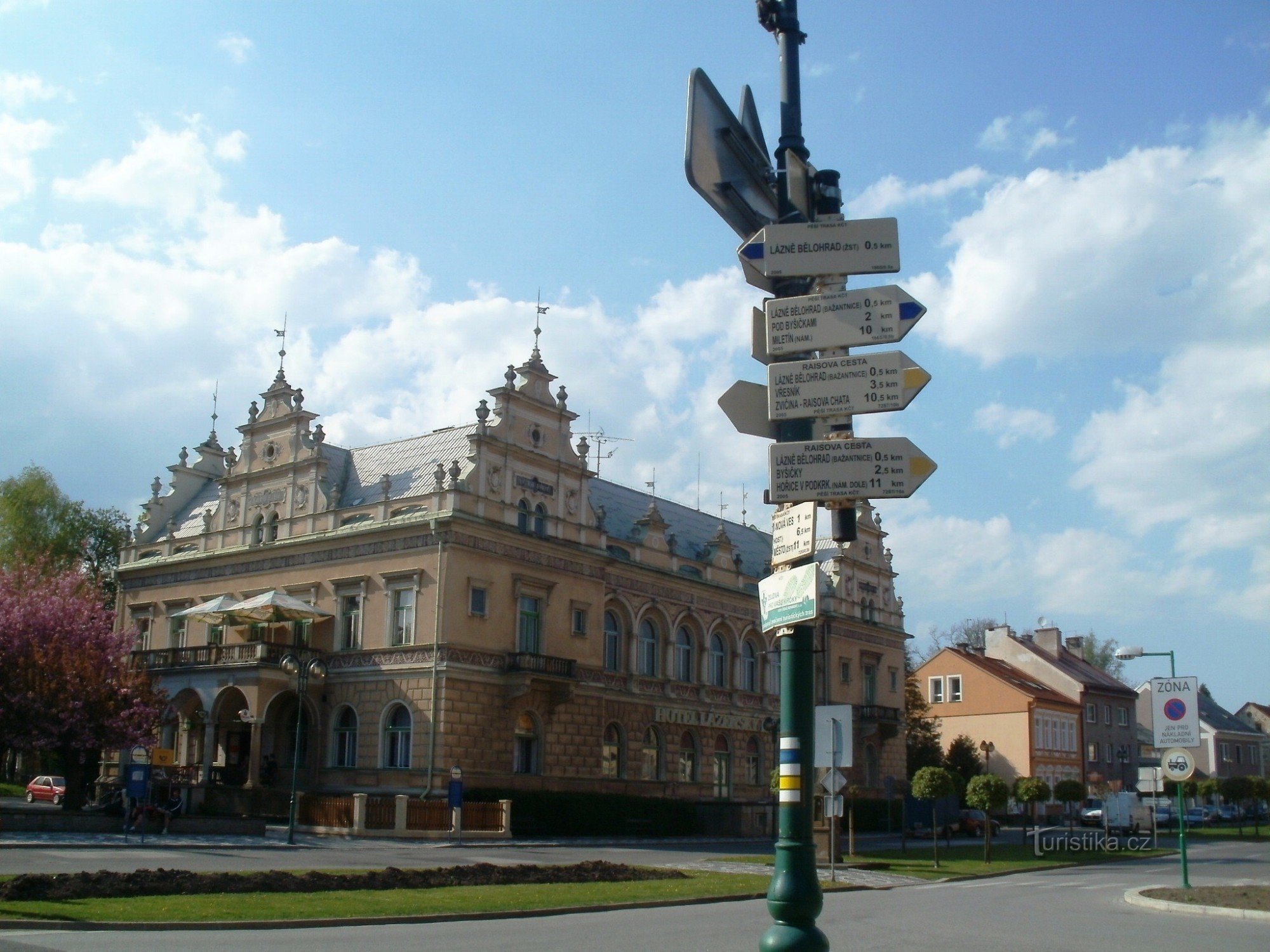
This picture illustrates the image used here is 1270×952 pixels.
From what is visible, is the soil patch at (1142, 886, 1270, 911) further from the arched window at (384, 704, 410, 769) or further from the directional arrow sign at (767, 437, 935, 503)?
the arched window at (384, 704, 410, 769)

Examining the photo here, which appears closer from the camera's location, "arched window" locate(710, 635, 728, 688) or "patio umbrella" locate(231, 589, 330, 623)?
"patio umbrella" locate(231, 589, 330, 623)

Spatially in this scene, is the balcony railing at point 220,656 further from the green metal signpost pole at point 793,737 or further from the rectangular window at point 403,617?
the green metal signpost pole at point 793,737

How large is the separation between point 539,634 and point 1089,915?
27976 mm

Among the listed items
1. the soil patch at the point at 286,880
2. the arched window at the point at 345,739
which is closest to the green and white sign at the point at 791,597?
the soil patch at the point at 286,880

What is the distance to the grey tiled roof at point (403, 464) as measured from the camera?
46.0m

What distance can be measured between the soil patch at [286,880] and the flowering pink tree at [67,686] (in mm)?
20565

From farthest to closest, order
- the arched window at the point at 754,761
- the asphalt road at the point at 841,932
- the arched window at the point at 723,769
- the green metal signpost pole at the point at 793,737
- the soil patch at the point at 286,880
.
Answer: the arched window at the point at 754,761, the arched window at the point at 723,769, the soil patch at the point at 286,880, the asphalt road at the point at 841,932, the green metal signpost pole at the point at 793,737

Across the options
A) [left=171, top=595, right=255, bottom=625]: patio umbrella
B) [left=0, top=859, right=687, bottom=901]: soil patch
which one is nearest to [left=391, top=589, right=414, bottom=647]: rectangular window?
[left=171, top=595, right=255, bottom=625]: patio umbrella

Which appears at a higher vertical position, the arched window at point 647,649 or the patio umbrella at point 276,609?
the patio umbrella at point 276,609

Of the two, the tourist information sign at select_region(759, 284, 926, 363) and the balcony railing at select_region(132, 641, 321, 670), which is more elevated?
the tourist information sign at select_region(759, 284, 926, 363)

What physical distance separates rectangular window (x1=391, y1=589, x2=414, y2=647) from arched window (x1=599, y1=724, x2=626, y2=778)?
9.89m

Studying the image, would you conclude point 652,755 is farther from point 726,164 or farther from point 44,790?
point 726,164

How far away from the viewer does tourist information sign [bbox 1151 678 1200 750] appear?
2475cm

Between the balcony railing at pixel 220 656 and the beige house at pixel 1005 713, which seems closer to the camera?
the balcony railing at pixel 220 656
